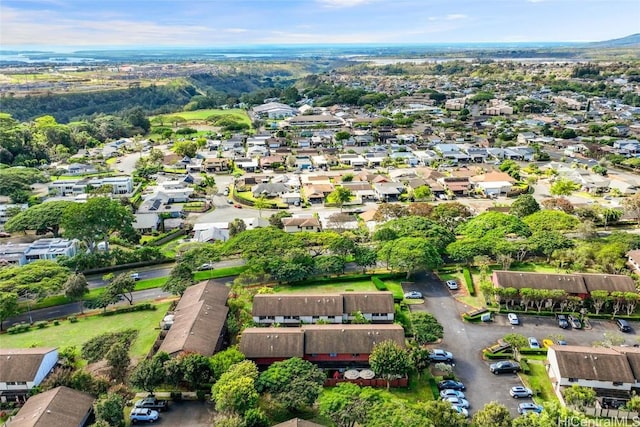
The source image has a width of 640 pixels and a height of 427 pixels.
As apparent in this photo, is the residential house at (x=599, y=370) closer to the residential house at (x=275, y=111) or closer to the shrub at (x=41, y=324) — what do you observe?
the shrub at (x=41, y=324)

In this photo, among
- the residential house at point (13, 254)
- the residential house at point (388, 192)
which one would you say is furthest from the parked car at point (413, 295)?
the residential house at point (13, 254)

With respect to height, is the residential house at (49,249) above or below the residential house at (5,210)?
below

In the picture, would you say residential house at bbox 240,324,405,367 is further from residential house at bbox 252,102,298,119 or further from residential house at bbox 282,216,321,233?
residential house at bbox 252,102,298,119

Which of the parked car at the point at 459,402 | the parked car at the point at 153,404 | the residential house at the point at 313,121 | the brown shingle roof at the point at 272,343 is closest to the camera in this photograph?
the parked car at the point at 459,402

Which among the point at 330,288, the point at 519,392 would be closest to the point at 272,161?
the point at 330,288

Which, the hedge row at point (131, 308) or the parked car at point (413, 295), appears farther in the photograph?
the parked car at point (413, 295)

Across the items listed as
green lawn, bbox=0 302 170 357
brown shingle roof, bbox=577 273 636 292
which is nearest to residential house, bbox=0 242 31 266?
green lawn, bbox=0 302 170 357

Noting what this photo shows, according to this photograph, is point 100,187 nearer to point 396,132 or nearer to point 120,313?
point 120,313
